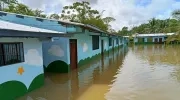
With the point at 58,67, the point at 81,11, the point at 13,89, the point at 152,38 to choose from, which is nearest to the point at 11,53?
the point at 13,89

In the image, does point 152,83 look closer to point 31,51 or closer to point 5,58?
point 31,51

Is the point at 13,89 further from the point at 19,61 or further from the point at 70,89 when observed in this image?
the point at 70,89

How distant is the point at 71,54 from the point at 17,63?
625cm

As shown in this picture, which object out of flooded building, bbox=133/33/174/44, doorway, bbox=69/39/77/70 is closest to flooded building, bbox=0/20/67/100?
doorway, bbox=69/39/77/70

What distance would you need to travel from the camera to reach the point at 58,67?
12.5 metres

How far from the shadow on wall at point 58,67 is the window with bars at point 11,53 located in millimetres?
4650

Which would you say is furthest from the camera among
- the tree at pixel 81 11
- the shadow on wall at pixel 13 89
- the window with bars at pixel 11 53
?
the tree at pixel 81 11

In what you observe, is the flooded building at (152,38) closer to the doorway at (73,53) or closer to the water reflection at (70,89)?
the doorway at (73,53)

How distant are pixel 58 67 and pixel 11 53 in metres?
5.27

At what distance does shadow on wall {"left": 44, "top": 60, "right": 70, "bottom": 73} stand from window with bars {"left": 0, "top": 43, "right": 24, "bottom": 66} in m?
4.65

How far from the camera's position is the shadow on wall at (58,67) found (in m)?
12.4

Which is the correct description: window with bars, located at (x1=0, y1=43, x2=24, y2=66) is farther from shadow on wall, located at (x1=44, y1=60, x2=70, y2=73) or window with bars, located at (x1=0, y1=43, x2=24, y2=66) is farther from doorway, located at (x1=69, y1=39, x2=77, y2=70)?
doorway, located at (x1=69, y1=39, x2=77, y2=70)

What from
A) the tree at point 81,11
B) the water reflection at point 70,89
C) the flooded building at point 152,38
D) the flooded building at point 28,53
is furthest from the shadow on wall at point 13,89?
the flooded building at point 152,38

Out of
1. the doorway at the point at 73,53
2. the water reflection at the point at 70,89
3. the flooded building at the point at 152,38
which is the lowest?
the water reflection at the point at 70,89
